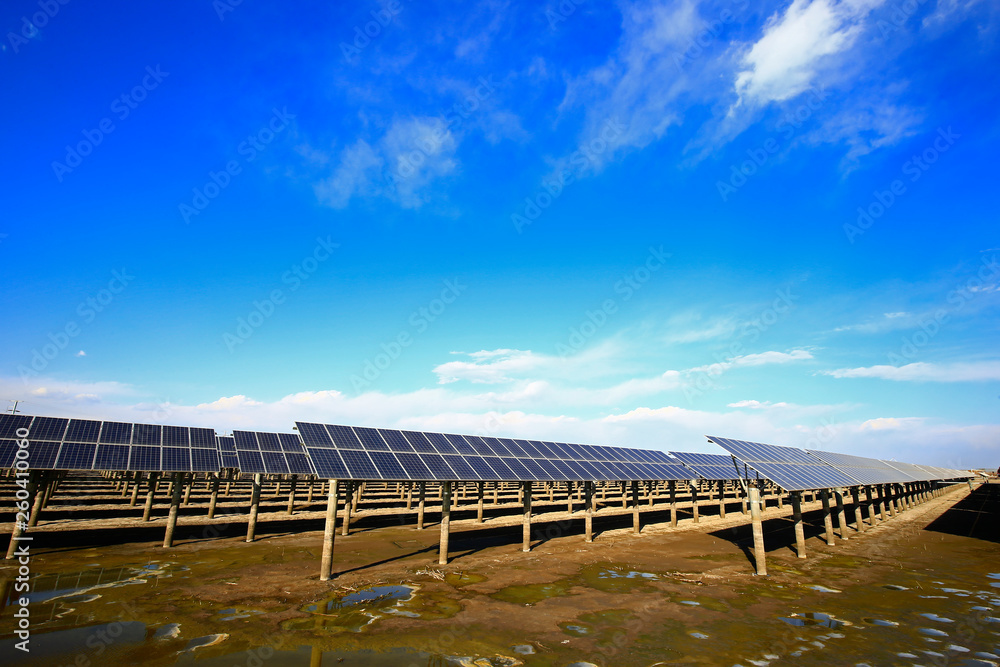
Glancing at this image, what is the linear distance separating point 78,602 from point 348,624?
882cm

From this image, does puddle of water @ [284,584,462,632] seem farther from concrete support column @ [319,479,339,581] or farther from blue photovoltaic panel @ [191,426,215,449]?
blue photovoltaic panel @ [191,426,215,449]

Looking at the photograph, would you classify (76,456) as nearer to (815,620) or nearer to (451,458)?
(451,458)

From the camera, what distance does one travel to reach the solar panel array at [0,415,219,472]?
18906 mm

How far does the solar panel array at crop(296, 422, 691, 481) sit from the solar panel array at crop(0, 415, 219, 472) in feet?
25.2

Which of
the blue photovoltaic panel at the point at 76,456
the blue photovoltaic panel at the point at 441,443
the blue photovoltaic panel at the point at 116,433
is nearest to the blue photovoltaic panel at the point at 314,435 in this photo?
the blue photovoltaic panel at the point at 441,443

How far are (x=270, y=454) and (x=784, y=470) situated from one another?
30321 mm

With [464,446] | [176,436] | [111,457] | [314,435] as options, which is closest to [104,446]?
[111,457]

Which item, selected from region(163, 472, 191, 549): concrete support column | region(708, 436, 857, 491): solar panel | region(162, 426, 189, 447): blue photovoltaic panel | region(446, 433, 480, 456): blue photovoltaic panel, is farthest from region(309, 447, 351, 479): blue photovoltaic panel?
region(708, 436, 857, 491): solar panel

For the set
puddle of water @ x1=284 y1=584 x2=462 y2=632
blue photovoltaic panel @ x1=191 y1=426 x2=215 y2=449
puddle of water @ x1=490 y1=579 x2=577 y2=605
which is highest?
blue photovoltaic panel @ x1=191 y1=426 x2=215 y2=449

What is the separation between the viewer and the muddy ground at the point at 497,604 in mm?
11180

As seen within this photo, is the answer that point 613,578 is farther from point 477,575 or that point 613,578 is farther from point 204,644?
point 204,644

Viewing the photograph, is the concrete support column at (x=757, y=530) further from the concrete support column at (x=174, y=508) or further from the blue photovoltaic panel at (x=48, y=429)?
the blue photovoltaic panel at (x=48, y=429)

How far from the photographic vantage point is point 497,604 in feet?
49.4

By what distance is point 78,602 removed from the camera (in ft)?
45.7
